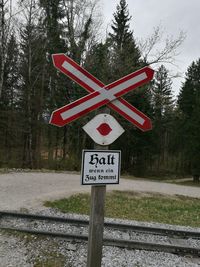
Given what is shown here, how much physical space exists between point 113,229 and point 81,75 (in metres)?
4.73

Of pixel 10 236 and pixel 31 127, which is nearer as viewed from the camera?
pixel 10 236

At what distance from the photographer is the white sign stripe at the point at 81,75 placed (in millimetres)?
2501

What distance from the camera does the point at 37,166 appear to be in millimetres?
21531

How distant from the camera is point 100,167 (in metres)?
2.65

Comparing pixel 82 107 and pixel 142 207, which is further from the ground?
pixel 82 107

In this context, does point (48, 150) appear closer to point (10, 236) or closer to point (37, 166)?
point (37, 166)

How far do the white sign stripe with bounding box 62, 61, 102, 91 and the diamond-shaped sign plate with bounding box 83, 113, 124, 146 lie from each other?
266 millimetres

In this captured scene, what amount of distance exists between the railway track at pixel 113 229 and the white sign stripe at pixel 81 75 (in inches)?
148

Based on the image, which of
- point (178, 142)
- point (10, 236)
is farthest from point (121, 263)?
point (178, 142)

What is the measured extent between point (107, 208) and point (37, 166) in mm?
13800

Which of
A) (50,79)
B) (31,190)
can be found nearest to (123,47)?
(50,79)

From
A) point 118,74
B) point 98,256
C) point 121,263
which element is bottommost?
point 121,263

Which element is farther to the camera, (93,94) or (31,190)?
(31,190)

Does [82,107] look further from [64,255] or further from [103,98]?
[64,255]
